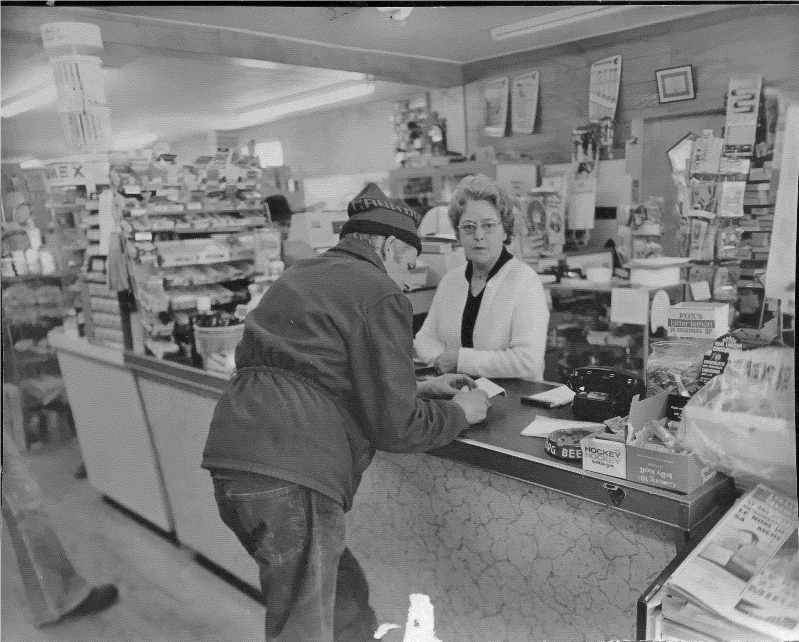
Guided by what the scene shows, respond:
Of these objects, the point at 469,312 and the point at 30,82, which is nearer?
the point at 30,82

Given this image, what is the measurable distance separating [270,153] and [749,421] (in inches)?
76.1

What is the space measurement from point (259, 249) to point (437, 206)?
2.83ft

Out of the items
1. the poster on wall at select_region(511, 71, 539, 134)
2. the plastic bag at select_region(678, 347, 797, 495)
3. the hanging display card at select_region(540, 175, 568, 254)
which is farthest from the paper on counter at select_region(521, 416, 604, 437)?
the hanging display card at select_region(540, 175, 568, 254)

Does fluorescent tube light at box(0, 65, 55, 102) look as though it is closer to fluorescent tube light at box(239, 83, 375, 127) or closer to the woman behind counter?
fluorescent tube light at box(239, 83, 375, 127)

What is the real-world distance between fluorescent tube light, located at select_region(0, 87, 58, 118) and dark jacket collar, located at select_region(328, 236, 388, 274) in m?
1.11

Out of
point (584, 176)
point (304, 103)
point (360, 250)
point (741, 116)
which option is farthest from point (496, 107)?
point (360, 250)

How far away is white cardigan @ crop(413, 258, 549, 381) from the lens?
97.4 inches

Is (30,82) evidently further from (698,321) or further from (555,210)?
(555,210)

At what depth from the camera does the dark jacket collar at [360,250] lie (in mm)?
1798

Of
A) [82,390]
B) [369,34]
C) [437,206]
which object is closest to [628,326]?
[437,206]

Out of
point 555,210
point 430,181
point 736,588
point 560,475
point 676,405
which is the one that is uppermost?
point 430,181

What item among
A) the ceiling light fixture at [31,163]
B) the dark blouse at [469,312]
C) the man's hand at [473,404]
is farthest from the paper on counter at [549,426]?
the ceiling light fixture at [31,163]

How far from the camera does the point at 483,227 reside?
2.56 meters

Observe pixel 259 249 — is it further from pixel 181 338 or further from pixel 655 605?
pixel 655 605
